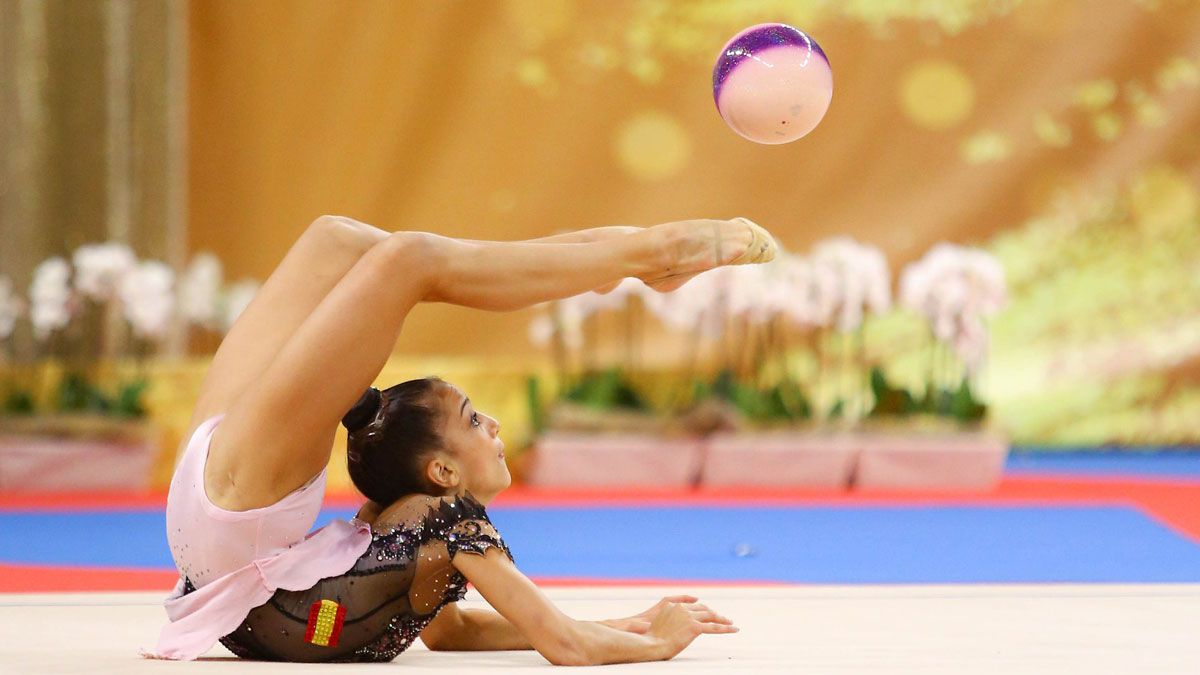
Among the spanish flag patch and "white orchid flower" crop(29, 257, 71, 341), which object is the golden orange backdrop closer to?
"white orchid flower" crop(29, 257, 71, 341)

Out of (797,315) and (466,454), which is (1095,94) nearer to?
(797,315)

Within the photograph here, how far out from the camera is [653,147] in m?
6.98

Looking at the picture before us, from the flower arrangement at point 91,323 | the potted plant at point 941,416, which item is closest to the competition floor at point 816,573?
the potted plant at point 941,416

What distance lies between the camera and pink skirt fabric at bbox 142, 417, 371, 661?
2256 mm

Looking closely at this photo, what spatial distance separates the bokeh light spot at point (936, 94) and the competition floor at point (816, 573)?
1763 mm

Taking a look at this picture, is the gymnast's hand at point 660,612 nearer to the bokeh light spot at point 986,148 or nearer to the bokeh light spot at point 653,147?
the bokeh light spot at point 653,147

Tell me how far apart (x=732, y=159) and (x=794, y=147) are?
29 centimetres

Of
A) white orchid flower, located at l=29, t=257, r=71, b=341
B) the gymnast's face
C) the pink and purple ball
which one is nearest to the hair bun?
the gymnast's face

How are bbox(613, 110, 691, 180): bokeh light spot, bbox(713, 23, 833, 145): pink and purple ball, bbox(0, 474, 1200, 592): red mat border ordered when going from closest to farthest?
bbox(713, 23, 833, 145): pink and purple ball < bbox(0, 474, 1200, 592): red mat border < bbox(613, 110, 691, 180): bokeh light spot

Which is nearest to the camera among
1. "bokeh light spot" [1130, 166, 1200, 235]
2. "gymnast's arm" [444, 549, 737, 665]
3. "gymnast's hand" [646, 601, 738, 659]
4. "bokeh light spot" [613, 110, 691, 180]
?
"gymnast's arm" [444, 549, 737, 665]

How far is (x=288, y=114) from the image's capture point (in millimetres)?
7203

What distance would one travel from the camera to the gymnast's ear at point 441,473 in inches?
91.8

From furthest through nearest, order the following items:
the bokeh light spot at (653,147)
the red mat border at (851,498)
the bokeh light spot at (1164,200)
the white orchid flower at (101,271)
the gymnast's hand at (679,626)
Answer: the bokeh light spot at (653,147)
the bokeh light spot at (1164,200)
the white orchid flower at (101,271)
the red mat border at (851,498)
the gymnast's hand at (679,626)

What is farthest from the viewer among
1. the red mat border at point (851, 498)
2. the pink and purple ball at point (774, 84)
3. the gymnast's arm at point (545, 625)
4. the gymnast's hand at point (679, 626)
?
the red mat border at point (851, 498)
